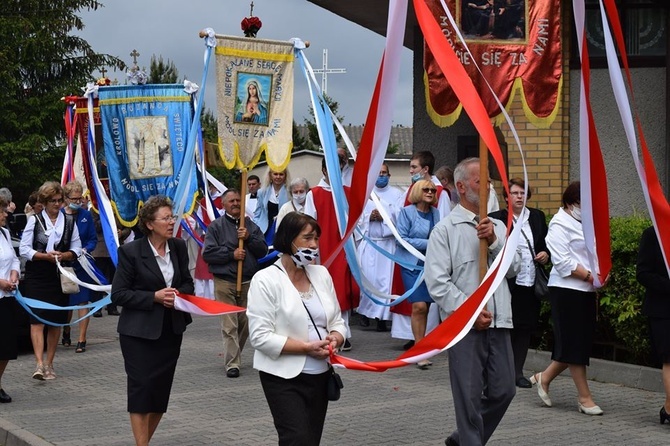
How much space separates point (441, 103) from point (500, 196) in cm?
644

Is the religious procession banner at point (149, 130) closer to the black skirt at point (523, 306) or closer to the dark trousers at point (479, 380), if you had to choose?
the black skirt at point (523, 306)

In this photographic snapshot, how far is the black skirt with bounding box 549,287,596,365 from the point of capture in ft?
30.4

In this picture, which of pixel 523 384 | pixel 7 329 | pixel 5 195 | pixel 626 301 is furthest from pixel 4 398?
pixel 626 301

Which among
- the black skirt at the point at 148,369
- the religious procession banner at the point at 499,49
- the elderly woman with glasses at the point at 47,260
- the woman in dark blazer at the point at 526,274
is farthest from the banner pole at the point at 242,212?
Result: the religious procession banner at the point at 499,49

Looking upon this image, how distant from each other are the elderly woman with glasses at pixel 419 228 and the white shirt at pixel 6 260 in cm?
391

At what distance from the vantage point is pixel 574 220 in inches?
366

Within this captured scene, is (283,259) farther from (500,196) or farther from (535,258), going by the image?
(500,196)

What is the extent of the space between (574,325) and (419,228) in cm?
281

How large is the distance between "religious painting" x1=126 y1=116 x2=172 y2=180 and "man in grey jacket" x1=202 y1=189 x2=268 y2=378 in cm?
162

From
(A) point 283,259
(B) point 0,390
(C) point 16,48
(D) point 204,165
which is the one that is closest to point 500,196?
(D) point 204,165

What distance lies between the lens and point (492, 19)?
7270mm

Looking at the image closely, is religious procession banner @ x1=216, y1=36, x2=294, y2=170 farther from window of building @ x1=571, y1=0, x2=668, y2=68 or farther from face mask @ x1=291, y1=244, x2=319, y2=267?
face mask @ x1=291, y1=244, x2=319, y2=267

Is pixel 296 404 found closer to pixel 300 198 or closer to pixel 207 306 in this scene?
pixel 207 306

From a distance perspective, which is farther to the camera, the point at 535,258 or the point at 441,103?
the point at 535,258
